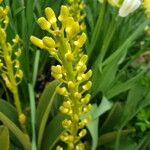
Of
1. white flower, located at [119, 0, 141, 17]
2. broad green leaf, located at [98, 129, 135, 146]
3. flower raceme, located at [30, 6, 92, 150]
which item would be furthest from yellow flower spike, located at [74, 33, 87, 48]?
broad green leaf, located at [98, 129, 135, 146]

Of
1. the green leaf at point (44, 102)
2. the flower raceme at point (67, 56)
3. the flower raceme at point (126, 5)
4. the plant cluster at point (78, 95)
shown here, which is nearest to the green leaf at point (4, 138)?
the plant cluster at point (78, 95)

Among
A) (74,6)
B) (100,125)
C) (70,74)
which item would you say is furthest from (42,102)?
(70,74)

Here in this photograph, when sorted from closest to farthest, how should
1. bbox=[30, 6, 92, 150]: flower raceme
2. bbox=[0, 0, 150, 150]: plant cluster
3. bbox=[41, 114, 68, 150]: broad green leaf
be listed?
bbox=[30, 6, 92, 150]: flower raceme < bbox=[0, 0, 150, 150]: plant cluster < bbox=[41, 114, 68, 150]: broad green leaf

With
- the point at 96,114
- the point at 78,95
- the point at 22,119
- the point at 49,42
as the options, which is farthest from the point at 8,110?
the point at 49,42

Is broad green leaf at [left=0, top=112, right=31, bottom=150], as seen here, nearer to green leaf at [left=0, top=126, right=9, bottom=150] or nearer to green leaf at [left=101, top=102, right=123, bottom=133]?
green leaf at [left=0, top=126, right=9, bottom=150]

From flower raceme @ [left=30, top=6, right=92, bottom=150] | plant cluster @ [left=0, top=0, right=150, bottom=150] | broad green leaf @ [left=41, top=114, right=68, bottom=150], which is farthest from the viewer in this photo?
broad green leaf @ [left=41, top=114, right=68, bottom=150]

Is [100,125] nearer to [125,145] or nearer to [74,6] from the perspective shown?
[125,145]

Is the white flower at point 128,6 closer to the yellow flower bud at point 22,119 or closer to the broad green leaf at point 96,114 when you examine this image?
the broad green leaf at point 96,114
